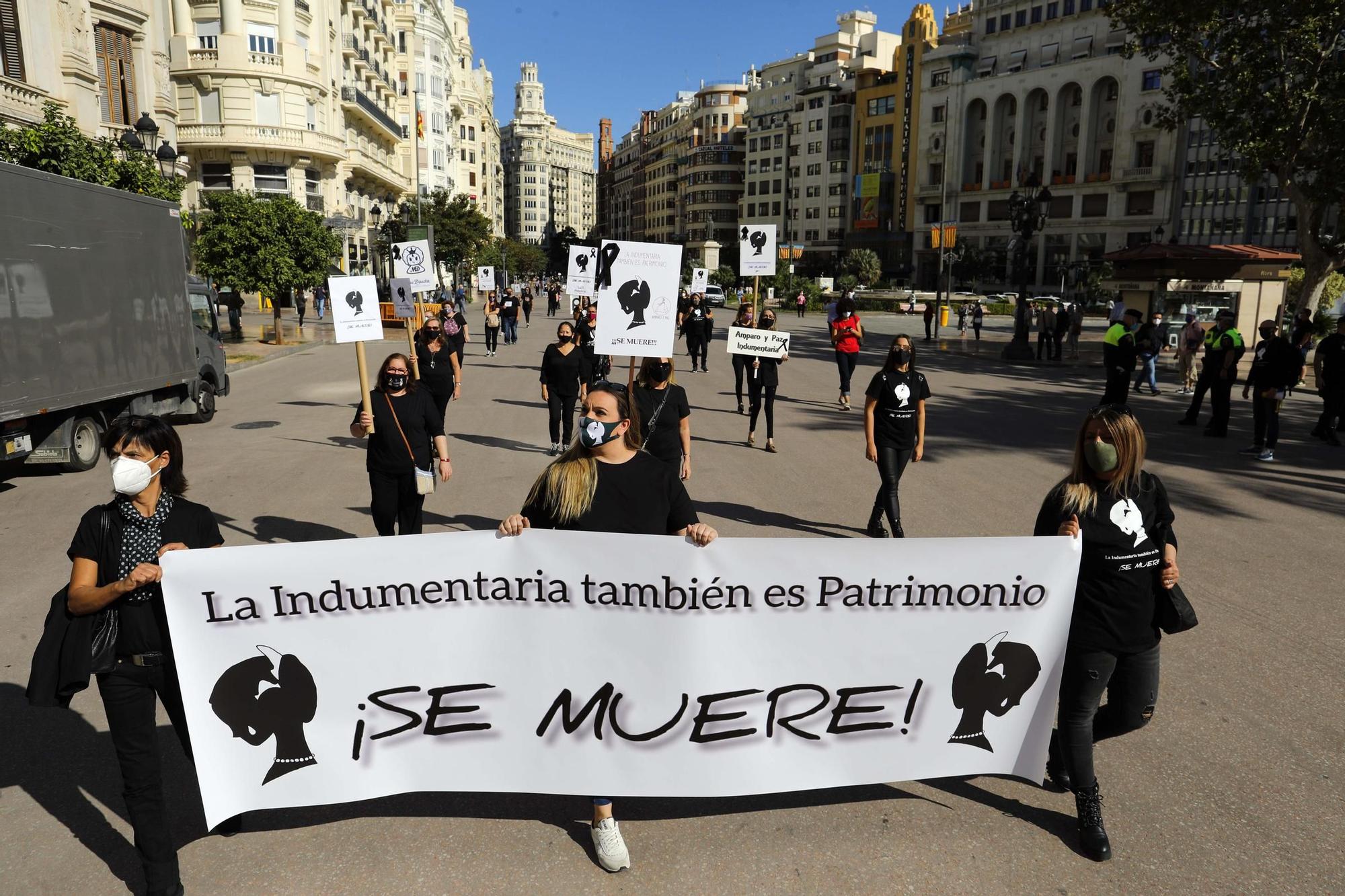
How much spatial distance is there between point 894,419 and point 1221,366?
806 centimetres

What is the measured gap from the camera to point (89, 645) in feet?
10.4

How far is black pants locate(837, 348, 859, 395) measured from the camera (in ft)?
53.4

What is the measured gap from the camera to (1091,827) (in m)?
3.64

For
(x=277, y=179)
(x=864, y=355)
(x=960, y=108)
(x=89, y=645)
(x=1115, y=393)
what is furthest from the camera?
(x=960, y=108)

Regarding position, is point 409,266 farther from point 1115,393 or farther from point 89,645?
point 89,645

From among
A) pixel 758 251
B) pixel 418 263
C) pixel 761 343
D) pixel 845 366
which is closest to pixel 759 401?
pixel 761 343

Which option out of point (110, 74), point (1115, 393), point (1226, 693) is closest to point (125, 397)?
point (1226, 693)

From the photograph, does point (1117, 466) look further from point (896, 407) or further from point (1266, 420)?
point (1266, 420)

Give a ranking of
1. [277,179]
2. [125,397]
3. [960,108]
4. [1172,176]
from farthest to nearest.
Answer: [960,108] < [1172,176] < [277,179] < [125,397]

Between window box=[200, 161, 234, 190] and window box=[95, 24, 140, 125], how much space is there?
58.6 feet

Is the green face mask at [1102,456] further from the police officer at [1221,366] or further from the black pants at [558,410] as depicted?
the police officer at [1221,366]

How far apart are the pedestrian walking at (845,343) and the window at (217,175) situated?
42510mm

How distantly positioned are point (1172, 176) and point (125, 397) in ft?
272

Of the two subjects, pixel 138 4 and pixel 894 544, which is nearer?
pixel 894 544
